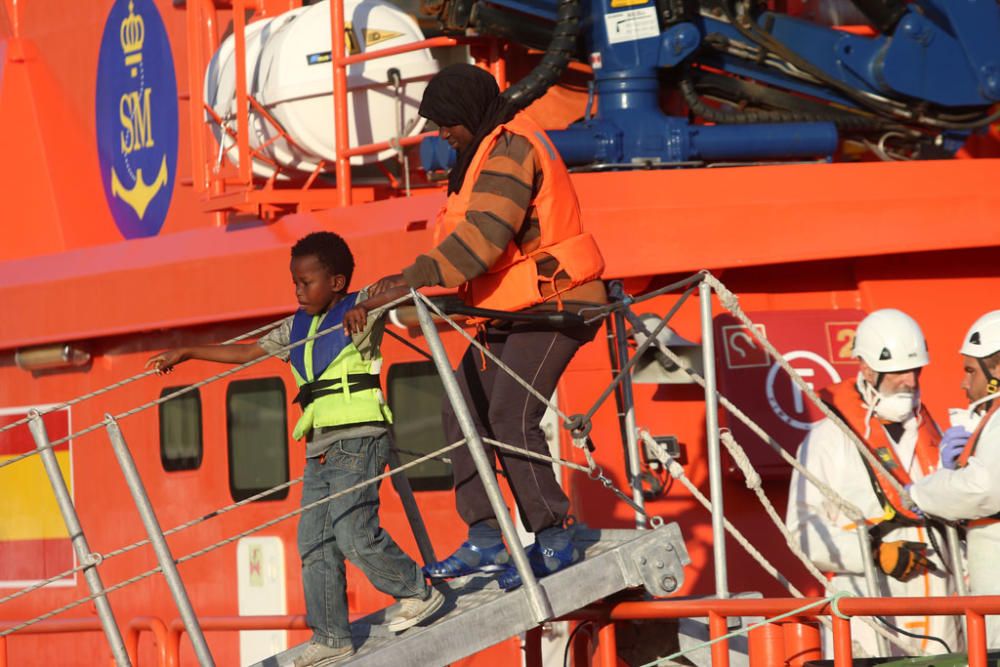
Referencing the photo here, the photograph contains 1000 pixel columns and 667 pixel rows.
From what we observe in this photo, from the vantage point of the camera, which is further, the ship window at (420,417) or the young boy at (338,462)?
the ship window at (420,417)

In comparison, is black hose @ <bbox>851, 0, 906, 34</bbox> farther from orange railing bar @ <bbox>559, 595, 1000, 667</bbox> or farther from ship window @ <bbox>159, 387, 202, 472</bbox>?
ship window @ <bbox>159, 387, 202, 472</bbox>

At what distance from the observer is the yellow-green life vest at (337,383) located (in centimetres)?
516

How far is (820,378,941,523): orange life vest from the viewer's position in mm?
6223

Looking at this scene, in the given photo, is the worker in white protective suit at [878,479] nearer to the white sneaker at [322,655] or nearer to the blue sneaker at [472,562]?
the blue sneaker at [472,562]

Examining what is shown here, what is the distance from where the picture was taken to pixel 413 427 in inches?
296

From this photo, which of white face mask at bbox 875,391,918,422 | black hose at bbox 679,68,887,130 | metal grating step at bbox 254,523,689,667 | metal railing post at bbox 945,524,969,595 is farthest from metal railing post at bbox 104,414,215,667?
black hose at bbox 679,68,887,130

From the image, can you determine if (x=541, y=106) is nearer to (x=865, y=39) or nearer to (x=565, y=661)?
(x=865, y=39)

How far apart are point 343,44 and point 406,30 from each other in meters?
0.84

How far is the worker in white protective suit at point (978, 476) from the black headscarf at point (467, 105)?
191cm

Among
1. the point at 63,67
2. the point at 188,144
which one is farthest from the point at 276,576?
the point at 63,67

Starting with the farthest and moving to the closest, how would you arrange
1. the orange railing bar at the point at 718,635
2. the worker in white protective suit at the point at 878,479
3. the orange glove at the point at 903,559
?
1. the worker in white protective suit at the point at 878,479
2. the orange glove at the point at 903,559
3. the orange railing bar at the point at 718,635

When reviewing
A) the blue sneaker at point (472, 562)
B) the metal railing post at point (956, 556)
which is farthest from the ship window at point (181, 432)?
the metal railing post at point (956, 556)

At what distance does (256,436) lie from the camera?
8211 mm

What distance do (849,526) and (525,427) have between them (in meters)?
1.78
